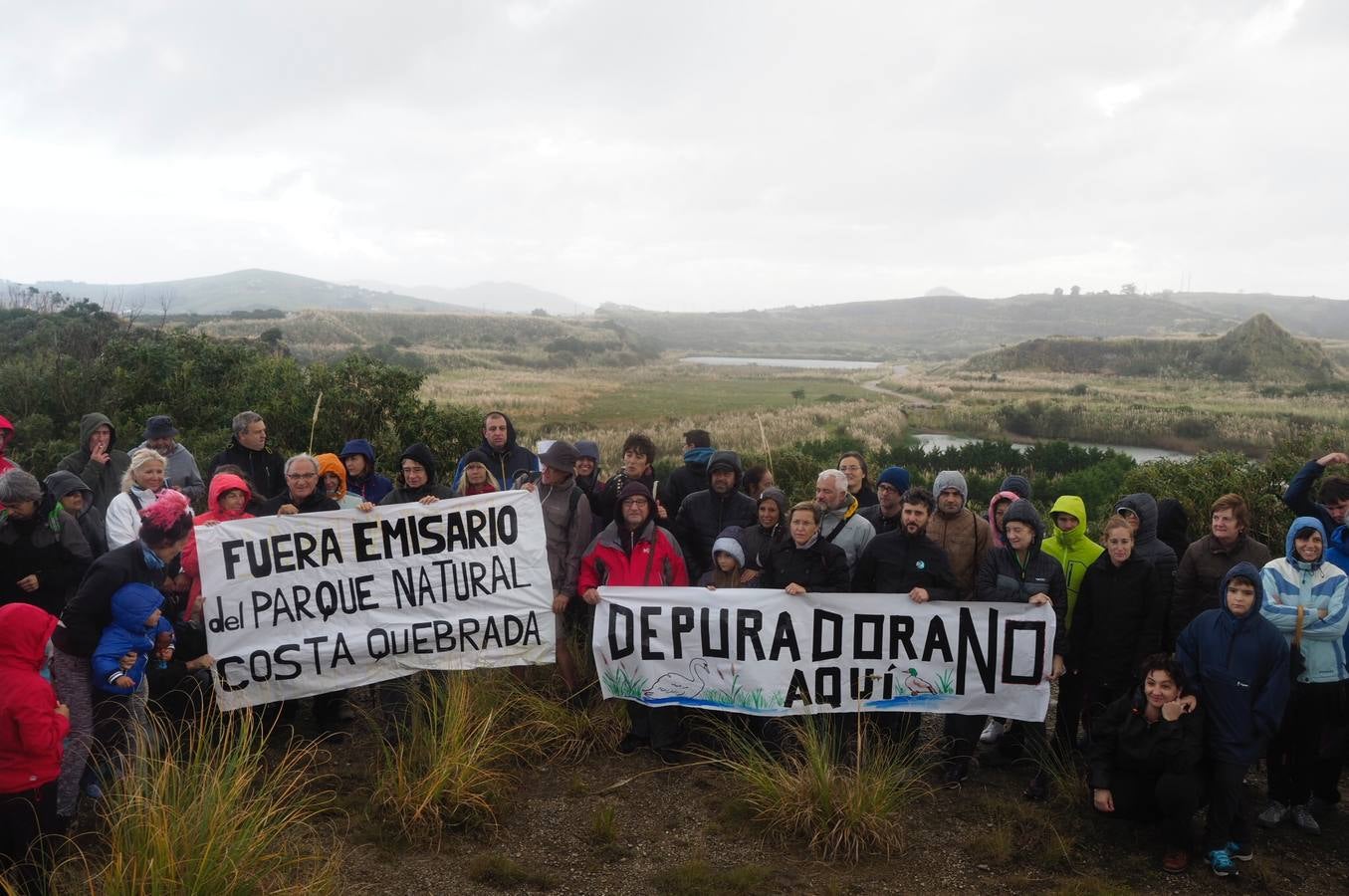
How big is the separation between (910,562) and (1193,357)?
76.4 metres

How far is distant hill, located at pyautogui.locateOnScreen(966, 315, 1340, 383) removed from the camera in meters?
63.6

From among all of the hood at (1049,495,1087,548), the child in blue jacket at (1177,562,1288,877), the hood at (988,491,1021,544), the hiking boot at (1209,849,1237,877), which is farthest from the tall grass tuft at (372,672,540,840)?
the child in blue jacket at (1177,562,1288,877)

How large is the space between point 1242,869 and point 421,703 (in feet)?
16.8

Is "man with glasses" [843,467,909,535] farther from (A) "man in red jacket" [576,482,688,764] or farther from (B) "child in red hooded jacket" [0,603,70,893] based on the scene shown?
(B) "child in red hooded jacket" [0,603,70,893]

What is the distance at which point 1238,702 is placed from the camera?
17.0 ft

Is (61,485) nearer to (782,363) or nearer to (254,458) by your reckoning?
(254,458)

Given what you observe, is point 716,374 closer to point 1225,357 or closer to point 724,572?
point 1225,357

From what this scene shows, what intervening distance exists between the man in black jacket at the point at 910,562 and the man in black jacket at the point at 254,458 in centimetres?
505

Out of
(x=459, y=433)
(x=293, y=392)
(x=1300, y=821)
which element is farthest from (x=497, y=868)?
(x=293, y=392)

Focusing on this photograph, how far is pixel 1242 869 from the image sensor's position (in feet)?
16.8

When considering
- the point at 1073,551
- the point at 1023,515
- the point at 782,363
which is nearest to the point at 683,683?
the point at 1023,515

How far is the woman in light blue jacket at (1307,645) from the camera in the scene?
17.9ft

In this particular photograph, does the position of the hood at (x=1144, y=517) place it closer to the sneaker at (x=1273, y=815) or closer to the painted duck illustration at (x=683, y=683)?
the sneaker at (x=1273, y=815)

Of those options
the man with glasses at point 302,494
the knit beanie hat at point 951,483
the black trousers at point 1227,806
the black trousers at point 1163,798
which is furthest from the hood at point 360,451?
the black trousers at point 1227,806
